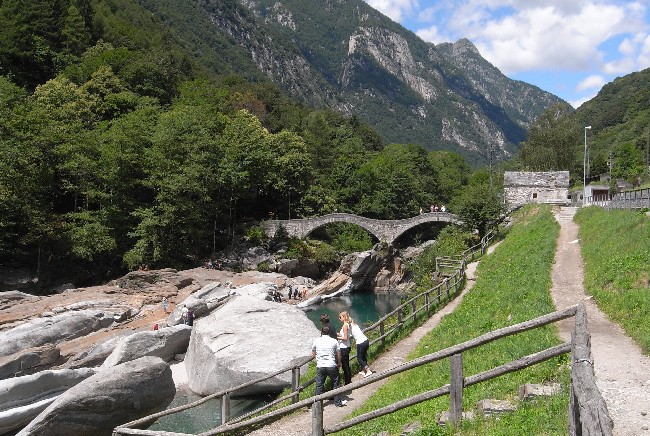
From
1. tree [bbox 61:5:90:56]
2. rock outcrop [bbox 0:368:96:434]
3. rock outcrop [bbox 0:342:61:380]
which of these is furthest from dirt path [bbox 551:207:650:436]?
tree [bbox 61:5:90:56]

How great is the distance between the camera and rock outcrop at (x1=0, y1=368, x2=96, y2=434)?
52.0 feet

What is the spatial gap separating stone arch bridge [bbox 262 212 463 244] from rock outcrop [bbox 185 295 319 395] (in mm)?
32368

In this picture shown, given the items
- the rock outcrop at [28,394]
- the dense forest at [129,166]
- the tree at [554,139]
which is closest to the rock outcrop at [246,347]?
the rock outcrop at [28,394]

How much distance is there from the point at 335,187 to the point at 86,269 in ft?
115

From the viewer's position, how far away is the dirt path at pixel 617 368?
20.4 feet

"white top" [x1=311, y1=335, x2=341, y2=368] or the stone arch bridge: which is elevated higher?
the stone arch bridge

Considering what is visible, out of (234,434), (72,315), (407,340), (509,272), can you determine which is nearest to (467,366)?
(234,434)

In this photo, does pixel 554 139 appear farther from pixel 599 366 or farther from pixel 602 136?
pixel 602 136

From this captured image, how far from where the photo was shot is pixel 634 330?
1068 centimetres

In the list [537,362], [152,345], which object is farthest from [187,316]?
[537,362]

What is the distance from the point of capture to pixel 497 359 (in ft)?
31.9

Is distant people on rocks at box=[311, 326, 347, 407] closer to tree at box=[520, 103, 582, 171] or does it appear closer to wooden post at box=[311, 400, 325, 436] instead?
wooden post at box=[311, 400, 325, 436]

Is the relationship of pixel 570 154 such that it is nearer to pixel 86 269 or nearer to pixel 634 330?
pixel 86 269

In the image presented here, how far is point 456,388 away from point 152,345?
18092 mm
